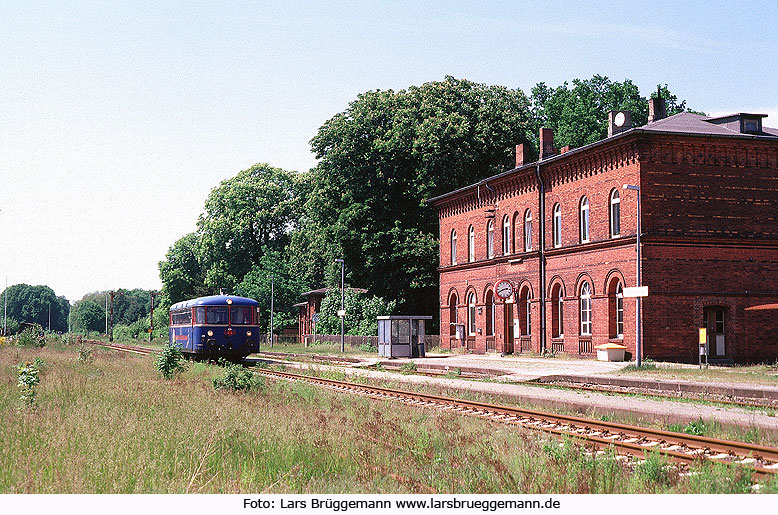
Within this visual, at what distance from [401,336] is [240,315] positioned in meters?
9.84

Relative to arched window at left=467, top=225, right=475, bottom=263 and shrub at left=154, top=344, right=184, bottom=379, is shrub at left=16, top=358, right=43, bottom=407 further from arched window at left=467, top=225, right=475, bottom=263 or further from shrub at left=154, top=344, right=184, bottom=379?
arched window at left=467, top=225, right=475, bottom=263

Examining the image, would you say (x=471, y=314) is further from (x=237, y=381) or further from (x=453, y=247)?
(x=237, y=381)

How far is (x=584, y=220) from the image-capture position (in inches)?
1532

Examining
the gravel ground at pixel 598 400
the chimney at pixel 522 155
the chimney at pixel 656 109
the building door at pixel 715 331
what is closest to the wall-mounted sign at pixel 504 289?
the chimney at pixel 522 155

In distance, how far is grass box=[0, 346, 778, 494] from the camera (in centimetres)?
897

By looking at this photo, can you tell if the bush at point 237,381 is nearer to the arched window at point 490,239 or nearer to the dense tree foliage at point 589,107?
the arched window at point 490,239

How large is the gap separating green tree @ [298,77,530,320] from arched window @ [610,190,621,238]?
1953 cm

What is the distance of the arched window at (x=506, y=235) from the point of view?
45312mm

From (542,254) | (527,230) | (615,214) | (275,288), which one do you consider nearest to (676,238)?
(615,214)

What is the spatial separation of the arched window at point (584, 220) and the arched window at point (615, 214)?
6.49ft

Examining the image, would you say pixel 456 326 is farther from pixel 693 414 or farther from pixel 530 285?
pixel 693 414

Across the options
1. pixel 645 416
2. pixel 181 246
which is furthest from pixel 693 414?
pixel 181 246

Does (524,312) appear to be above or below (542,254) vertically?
below
